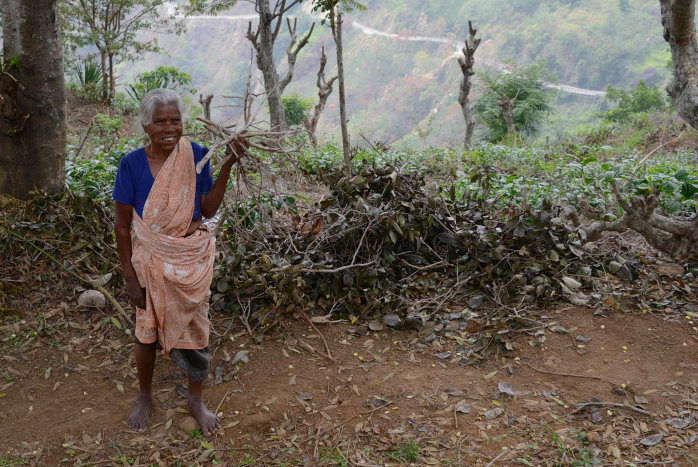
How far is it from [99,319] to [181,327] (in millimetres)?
1139

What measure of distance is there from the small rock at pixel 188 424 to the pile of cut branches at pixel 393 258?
2.28 feet

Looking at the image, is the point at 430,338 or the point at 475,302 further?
the point at 475,302

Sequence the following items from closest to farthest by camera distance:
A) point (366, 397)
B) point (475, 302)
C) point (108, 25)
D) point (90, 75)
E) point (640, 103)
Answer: point (366, 397) < point (475, 302) < point (90, 75) < point (108, 25) < point (640, 103)

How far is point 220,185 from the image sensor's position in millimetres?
2096

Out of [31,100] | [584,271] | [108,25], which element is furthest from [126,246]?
[108,25]

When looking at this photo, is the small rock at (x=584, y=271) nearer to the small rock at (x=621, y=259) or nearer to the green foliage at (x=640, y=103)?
the small rock at (x=621, y=259)

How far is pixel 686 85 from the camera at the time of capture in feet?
10.6

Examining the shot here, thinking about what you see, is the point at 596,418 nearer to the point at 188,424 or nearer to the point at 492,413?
the point at 492,413

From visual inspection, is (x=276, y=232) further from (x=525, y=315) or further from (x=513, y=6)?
(x=513, y=6)

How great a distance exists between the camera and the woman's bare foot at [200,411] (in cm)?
222

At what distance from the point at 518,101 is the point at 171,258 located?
1538 centimetres

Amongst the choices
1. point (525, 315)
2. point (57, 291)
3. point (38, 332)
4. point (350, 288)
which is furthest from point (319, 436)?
point (57, 291)

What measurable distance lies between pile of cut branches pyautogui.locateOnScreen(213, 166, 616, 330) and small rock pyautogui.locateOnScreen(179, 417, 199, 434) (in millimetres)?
694

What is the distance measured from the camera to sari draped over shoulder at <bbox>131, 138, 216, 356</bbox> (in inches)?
78.1
